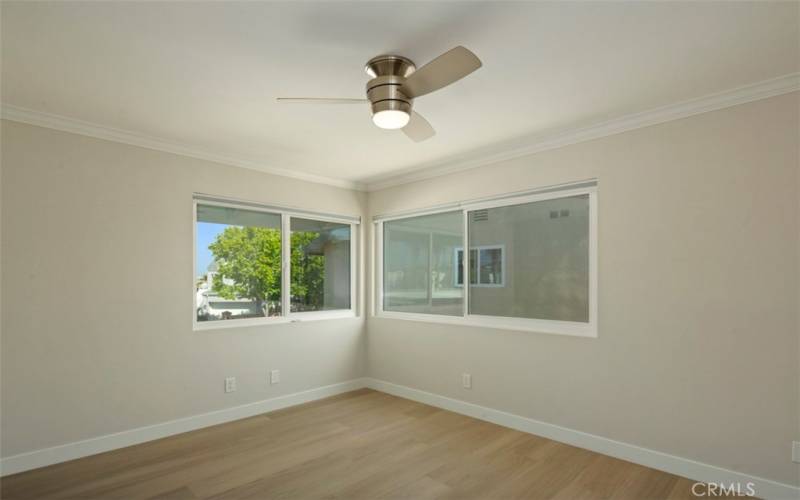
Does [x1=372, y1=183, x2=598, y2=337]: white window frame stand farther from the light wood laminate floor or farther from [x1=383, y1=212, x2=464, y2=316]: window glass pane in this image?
the light wood laminate floor

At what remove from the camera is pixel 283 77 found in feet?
7.90

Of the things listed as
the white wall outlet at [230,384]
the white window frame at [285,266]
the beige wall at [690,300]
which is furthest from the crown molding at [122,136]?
the beige wall at [690,300]

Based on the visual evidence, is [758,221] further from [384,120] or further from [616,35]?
[384,120]

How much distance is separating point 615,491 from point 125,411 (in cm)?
341

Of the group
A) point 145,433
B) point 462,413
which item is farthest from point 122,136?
point 462,413

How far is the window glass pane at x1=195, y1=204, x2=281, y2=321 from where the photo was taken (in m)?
3.84

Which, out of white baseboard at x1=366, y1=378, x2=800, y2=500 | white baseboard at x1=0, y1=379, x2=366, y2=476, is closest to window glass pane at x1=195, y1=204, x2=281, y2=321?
white baseboard at x1=0, y1=379, x2=366, y2=476

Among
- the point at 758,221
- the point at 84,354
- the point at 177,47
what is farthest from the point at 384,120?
the point at 84,354

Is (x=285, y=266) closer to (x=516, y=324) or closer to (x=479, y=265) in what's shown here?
(x=479, y=265)

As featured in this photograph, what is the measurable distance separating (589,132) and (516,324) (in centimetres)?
164

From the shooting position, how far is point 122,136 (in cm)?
329

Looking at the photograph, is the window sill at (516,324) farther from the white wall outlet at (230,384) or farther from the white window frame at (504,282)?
the white wall outlet at (230,384)

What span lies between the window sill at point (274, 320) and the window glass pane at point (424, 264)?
0.55 meters

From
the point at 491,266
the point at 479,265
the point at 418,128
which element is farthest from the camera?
the point at 479,265
